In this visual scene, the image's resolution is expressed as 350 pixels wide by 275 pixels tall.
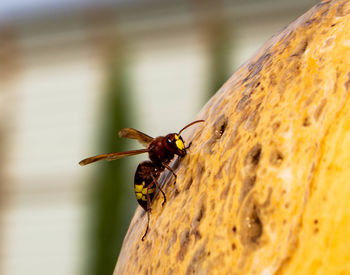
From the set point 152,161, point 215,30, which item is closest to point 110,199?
point 215,30

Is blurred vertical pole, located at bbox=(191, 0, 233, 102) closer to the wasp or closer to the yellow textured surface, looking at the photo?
the wasp

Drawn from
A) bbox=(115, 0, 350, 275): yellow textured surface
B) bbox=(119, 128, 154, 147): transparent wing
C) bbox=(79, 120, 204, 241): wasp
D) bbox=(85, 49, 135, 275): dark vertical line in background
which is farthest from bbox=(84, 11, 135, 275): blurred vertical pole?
bbox=(115, 0, 350, 275): yellow textured surface

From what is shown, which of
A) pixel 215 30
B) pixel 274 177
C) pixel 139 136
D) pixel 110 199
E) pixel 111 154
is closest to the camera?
pixel 274 177

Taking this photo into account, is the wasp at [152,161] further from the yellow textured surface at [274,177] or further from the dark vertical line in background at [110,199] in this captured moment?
the dark vertical line in background at [110,199]

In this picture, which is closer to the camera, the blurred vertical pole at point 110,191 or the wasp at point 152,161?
the wasp at point 152,161

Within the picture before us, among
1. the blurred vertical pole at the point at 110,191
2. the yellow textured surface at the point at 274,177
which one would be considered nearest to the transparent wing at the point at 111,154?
the yellow textured surface at the point at 274,177

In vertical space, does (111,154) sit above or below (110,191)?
above

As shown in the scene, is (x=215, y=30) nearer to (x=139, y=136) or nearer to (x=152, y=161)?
(x=139, y=136)
